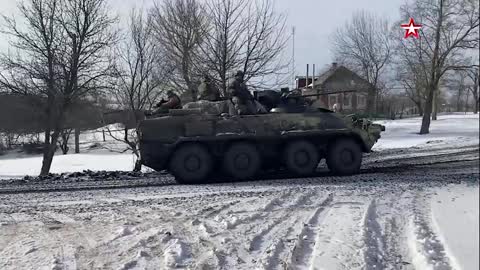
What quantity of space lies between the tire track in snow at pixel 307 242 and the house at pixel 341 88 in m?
6.37

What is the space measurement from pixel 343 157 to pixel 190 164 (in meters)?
3.30

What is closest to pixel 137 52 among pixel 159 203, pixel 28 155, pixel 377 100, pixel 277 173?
pixel 28 155

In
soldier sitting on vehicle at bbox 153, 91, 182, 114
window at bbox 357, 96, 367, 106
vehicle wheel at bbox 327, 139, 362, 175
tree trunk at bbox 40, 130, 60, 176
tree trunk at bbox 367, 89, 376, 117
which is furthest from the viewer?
tree trunk at bbox 40, 130, 60, 176

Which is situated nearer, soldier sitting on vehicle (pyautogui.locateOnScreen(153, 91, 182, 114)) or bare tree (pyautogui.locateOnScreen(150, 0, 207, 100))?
soldier sitting on vehicle (pyautogui.locateOnScreen(153, 91, 182, 114))

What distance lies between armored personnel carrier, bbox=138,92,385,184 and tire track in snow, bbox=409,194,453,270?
5079 millimetres

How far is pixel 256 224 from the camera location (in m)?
6.59

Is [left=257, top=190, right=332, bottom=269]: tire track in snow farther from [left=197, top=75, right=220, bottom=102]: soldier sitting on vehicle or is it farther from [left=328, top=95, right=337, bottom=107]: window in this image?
[left=328, top=95, right=337, bottom=107]: window

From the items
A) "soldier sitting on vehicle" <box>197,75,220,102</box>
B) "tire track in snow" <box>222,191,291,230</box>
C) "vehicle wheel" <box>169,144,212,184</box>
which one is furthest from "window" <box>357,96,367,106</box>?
"tire track in snow" <box>222,191,291,230</box>

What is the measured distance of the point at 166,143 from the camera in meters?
11.2

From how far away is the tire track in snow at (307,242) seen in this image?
4938mm

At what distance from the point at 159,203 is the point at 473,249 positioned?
634 centimetres

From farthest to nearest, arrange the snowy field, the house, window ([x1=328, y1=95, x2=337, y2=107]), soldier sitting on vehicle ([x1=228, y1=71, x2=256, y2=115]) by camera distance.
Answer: window ([x1=328, y1=95, x2=337, y2=107])
the house
soldier sitting on vehicle ([x1=228, y1=71, x2=256, y2=115])
the snowy field

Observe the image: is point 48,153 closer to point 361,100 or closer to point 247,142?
point 247,142

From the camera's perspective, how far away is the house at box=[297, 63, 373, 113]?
13422 millimetres
